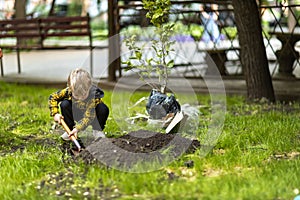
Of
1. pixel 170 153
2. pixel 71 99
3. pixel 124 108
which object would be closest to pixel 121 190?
pixel 170 153

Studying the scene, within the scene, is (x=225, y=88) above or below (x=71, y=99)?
below

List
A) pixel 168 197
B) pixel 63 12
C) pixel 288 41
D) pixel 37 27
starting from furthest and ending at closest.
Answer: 1. pixel 63 12
2. pixel 37 27
3. pixel 288 41
4. pixel 168 197

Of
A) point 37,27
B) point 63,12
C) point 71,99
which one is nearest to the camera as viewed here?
point 71,99

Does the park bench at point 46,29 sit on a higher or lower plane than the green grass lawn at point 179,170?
higher

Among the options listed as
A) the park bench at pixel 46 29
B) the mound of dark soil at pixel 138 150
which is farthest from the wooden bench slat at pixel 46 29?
the mound of dark soil at pixel 138 150

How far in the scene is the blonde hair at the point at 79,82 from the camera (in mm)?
4664

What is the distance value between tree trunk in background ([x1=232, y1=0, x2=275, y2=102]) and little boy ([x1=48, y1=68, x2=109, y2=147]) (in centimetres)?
295

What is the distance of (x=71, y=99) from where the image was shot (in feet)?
16.0

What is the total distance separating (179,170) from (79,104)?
1.21 meters

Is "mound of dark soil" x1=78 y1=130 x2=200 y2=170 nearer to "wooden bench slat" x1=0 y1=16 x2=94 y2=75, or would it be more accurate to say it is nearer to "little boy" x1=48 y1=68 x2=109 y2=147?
"little boy" x1=48 y1=68 x2=109 y2=147

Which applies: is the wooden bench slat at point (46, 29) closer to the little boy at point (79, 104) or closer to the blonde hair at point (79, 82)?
the little boy at point (79, 104)

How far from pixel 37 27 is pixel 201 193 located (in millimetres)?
7208

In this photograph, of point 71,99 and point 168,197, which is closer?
point 168,197

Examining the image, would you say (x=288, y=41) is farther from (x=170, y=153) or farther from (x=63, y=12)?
(x=63, y=12)
